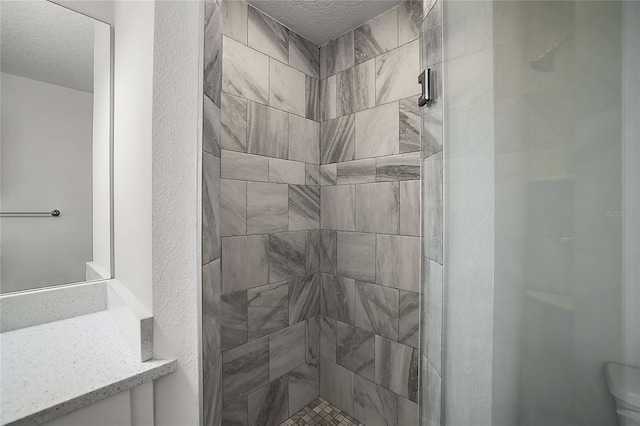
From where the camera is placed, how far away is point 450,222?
2.60ft

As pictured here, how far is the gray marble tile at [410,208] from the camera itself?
150 centimetres

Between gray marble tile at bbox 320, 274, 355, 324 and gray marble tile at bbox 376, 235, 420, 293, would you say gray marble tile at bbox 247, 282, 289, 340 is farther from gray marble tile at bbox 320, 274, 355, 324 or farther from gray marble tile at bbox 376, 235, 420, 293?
gray marble tile at bbox 376, 235, 420, 293

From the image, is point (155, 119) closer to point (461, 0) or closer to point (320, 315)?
point (461, 0)

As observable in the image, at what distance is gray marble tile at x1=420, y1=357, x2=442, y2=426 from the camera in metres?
0.83

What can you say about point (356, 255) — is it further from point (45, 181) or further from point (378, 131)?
point (45, 181)

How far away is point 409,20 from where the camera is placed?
1529 millimetres

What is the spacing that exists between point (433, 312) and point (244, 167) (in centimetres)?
120

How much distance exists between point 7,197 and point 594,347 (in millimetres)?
1776

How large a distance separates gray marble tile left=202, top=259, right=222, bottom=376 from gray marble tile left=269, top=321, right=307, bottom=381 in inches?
34.2

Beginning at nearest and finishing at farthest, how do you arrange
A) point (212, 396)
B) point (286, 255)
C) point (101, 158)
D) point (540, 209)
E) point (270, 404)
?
1. point (540, 209)
2. point (212, 396)
3. point (101, 158)
4. point (270, 404)
5. point (286, 255)

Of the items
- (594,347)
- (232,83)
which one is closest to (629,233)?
(594,347)

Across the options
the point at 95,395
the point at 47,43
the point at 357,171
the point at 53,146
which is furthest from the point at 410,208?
the point at 47,43

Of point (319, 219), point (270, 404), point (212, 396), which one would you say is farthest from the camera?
point (319, 219)

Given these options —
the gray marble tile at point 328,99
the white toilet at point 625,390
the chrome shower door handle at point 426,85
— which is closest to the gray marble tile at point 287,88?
the gray marble tile at point 328,99
